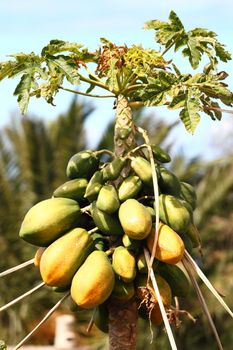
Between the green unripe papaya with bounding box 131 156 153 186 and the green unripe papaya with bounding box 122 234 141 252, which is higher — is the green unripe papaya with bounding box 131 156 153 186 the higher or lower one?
the higher one

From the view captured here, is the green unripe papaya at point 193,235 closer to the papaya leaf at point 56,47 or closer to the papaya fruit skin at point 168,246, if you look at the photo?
the papaya fruit skin at point 168,246

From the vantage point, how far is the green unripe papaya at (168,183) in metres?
2.33

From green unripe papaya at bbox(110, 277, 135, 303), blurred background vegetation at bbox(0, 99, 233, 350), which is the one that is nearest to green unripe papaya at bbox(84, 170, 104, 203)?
green unripe papaya at bbox(110, 277, 135, 303)

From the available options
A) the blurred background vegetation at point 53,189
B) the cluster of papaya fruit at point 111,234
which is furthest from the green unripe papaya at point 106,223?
the blurred background vegetation at point 53,189

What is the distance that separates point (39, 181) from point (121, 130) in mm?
8800

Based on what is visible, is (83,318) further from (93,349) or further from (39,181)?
(39,181)

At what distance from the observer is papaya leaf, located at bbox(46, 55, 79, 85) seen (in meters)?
2.24

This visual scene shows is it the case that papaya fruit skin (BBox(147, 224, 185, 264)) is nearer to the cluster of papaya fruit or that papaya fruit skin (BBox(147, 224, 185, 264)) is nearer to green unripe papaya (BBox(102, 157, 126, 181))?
the cluster of papaya fruit

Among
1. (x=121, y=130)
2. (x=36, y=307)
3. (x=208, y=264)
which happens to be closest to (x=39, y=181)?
(x=36, y=307)

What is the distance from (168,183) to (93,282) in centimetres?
41

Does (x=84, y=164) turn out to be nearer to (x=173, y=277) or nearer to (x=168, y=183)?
(x=168, y=183)

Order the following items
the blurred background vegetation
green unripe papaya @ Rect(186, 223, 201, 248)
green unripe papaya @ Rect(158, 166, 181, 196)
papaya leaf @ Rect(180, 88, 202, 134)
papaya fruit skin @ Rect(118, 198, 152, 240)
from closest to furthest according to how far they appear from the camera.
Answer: papaya fruit skin @ Rect(118, 198, 152, 240), papaya leaf @ Rect(180, 88, 202, 134), green unripe papaya @ Rect(158, 166, 181, 196), green unripe papaya @ Rect(186, 223, 201, 248), the blurred background vegetation

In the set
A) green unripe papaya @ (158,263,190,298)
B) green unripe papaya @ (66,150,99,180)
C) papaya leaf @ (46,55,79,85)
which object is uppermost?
papaya leaf @ (46,55,79,85)

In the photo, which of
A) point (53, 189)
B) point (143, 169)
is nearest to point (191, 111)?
point (143, 169)
